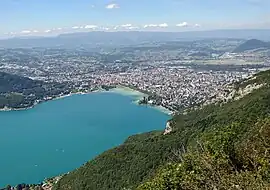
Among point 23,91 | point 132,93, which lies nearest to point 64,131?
point 132,93

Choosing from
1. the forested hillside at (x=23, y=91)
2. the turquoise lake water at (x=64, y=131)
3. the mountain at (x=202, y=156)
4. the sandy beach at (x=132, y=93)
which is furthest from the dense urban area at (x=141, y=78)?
the mountain at (x=202, y=156)

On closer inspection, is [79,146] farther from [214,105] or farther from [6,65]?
[6,65]

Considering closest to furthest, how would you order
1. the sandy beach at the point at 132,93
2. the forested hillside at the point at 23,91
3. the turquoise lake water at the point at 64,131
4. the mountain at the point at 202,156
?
the mountain at the point at 202,156 < the turquoise lake water at the point at 64,131 < the sandy beach at the point at 132,93 < the forested hillside at the point at 23,91

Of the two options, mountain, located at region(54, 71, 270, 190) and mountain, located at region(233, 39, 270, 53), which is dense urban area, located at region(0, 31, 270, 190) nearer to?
mountain, located at region(54, 71, 270, 190)

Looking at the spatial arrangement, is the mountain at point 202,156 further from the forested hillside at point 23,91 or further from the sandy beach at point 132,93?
the forested hillside at point 23,91

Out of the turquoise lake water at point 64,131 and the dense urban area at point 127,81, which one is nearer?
the turquoise lake water at point 64,131

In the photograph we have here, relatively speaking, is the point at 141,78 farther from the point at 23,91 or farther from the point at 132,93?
the point at 23,91
